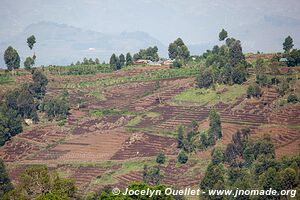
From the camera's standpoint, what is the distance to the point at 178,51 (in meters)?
132

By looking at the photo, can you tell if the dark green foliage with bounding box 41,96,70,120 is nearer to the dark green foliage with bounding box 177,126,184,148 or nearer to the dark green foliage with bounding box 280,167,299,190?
the dark green foliage with bounding box 177,126,184,148

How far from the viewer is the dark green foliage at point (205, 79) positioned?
109 m

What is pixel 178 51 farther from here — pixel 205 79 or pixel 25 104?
pixel 25 104

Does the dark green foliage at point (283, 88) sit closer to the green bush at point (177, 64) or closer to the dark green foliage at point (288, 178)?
the green bush at point (177, 64)

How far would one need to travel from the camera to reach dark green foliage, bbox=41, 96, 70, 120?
106 meters

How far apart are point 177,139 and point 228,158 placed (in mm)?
12753

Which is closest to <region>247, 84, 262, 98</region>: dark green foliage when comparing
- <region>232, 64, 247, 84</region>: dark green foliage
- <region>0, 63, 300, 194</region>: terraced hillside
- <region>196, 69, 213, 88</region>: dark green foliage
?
<region>0, 63, 300, 194</region>: terraced hillside

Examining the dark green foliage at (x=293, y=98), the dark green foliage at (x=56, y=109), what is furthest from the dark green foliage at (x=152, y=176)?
the dark green foliage at (x=56, y=109)

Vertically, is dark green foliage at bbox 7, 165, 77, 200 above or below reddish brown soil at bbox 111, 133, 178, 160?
above

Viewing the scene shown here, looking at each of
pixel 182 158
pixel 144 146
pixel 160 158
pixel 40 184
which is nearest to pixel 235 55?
pixel 144 146

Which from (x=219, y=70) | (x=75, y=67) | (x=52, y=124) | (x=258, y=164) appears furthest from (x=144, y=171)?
(x=75, y=67)

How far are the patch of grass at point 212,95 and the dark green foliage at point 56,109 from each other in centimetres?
1879

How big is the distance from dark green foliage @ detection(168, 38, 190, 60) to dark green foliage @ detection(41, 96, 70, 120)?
3314cm

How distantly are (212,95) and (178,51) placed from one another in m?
27.3
